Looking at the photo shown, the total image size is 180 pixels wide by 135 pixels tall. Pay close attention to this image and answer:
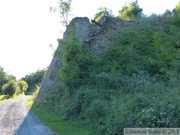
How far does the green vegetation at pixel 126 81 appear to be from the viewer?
10.4 metres

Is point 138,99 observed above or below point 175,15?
below

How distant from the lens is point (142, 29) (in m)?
25.8

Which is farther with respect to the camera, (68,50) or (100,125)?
(68,50)

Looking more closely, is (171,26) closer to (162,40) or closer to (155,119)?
(162,40)

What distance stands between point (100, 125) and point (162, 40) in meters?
13.4

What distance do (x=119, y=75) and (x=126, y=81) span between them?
1893mm

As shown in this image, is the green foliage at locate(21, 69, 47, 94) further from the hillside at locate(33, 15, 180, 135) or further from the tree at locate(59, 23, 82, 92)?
the tree at locate(59, 23, 82, 92)

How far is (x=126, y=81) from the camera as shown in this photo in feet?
54.6

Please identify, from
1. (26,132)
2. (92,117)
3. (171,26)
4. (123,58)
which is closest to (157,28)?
(171,26)

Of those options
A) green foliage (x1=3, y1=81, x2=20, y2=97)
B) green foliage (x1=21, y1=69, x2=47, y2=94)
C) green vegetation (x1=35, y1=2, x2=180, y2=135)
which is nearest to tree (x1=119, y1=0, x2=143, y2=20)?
green vegetation (x1=35, y1=2, x2=180, y2=135)

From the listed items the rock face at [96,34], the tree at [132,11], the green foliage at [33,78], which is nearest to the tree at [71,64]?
the rock face at [96,34]

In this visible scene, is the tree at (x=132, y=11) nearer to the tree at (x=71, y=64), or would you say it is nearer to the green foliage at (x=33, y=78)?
the tree at (x=71, y=64)

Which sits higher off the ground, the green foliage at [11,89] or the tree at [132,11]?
the tree at [132,11]

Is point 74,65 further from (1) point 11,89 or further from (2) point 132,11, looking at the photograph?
(1) point 11,89
